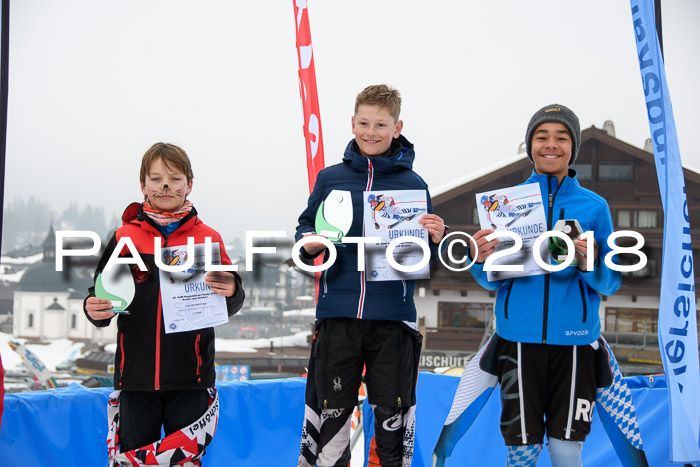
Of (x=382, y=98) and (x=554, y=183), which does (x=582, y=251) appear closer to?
(x=554, y=183)

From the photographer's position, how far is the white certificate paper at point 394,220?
6.66ft

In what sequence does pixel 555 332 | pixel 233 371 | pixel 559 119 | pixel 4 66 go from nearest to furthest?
pixel 555 332 → pixel 559 119 → pixel 4 66 → pixel 233 371

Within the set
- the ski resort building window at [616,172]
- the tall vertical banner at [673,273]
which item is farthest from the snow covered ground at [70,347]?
the tall vertical banner at [673,273]

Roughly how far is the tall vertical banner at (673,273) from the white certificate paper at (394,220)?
3.43ft

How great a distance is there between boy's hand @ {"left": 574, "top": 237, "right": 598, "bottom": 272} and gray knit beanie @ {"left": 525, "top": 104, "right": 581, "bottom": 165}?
1.21ft

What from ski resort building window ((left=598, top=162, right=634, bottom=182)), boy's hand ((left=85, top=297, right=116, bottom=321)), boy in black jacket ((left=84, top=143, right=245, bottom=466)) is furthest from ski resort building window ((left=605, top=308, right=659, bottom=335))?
boy's hand ((left=85, top=297, right=116, bottom=321))

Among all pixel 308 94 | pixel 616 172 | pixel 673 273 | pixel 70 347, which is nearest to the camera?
pixel 673 273

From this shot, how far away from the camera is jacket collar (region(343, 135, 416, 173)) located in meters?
2.10

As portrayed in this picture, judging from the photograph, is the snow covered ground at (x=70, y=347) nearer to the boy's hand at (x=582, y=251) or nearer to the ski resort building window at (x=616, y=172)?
the ski resort building window at (x=616, y=172)

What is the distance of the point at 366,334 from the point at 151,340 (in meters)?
0.72

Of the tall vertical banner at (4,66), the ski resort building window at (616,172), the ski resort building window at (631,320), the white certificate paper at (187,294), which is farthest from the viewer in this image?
the ski resort building window at (631,320)

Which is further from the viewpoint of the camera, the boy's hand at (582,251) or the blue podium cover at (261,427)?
the blue podium cover at (261,427)

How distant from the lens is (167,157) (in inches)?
80.4

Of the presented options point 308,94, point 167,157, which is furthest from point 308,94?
point 167,157
